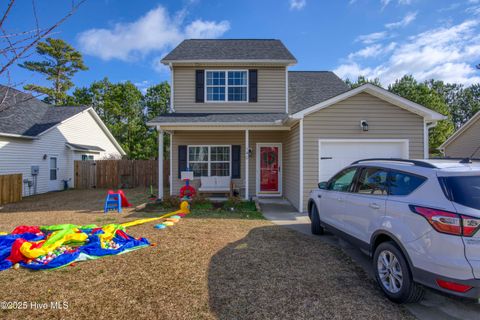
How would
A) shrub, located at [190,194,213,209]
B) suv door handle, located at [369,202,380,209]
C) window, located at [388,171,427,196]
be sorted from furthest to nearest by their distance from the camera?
shrub, located at [190,194,213,209] < suv door handle, located at [369,202,380,209] < window, located at [388,171,427,196]

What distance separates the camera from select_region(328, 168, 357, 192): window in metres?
4.23

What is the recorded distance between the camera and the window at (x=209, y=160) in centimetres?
1078

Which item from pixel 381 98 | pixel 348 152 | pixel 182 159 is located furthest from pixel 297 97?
pixel 182 159

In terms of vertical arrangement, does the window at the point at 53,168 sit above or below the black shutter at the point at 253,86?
below

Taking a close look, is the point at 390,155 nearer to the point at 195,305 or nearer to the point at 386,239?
the point at 386,239

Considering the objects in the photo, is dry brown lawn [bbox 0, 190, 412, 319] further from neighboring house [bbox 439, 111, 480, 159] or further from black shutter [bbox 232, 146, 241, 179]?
neighboring house [bbox 439, 111, 480, 159]

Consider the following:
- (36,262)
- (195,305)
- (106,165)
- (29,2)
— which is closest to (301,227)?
(195,305)

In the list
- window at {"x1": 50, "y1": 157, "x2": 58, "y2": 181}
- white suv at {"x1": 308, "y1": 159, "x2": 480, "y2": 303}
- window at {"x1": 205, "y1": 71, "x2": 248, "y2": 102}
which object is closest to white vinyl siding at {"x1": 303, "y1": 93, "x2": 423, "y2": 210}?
white suv at {"x1": 308, "y1": 159, "x2": 480, "y2": 303}

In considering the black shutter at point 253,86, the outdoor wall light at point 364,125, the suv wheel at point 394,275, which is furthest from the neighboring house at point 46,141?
the suv wheel at point 394,275

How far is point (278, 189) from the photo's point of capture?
10781 mm

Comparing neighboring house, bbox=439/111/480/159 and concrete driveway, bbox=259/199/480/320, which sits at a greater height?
neighboring house, bbox=439/111/480/159

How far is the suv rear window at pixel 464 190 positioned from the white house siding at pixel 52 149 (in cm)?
1598

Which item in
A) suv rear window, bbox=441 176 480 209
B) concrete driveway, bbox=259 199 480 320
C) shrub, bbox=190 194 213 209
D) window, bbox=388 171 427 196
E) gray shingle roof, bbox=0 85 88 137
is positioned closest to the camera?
suv rear window, bbox=441 176 480 209

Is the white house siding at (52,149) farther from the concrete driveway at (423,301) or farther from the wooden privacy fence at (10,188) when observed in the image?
the concrete driveway at (423,301)
